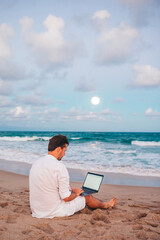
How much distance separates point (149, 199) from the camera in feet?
15.9

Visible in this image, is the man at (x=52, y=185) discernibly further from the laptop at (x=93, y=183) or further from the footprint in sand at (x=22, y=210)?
the laptop at (x=93, y=183)

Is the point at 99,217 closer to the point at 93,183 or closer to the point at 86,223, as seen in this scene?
the point at 86,223

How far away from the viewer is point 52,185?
3.01 m

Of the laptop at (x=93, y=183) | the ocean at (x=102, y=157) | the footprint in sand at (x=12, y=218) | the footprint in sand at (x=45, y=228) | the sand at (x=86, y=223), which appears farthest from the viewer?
the ocean at (x=102, y=157)

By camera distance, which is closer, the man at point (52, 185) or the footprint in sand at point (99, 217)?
the man at point (52, 185)

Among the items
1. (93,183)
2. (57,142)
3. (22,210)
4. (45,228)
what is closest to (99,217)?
(93,183)

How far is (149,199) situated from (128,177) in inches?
112

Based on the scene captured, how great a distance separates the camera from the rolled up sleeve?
2.92 metres

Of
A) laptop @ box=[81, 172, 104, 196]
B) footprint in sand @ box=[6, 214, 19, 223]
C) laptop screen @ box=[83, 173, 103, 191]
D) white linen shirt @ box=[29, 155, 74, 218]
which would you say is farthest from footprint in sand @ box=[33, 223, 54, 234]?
laptop screen @ box=[83, 173, 103, 191]

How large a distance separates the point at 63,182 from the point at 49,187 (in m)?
0.25

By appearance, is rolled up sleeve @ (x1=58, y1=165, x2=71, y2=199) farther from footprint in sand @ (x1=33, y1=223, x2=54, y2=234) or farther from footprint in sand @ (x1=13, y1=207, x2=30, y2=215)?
footprint in sand @ (x1=13, y1=207, x2=30, y2=215)

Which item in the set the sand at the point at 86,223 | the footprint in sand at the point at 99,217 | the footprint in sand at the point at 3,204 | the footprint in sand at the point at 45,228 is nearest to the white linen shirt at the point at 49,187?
the sand at the point at 86,223

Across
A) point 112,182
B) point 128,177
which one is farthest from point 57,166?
point 128,177

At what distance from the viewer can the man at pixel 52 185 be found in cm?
294
